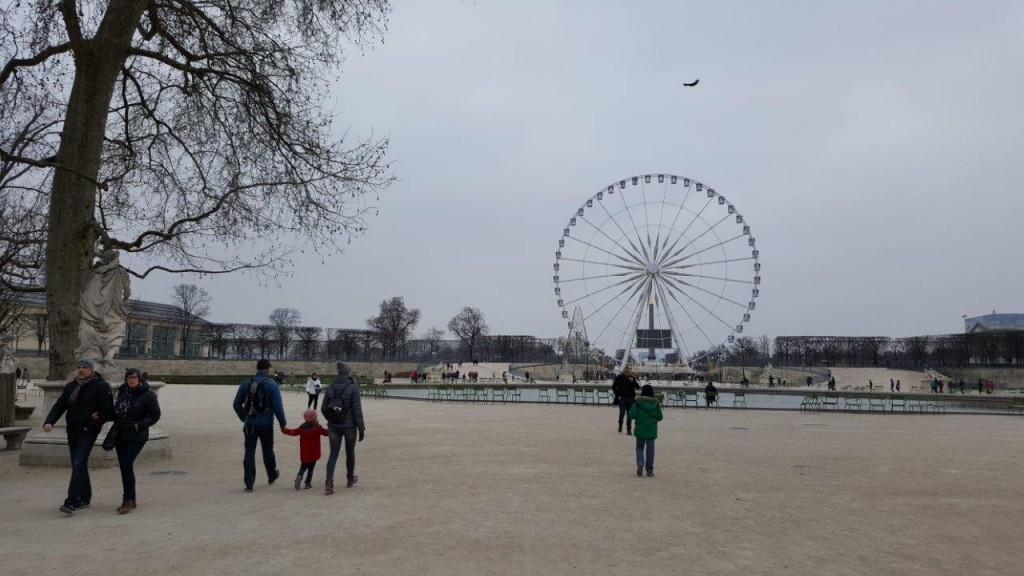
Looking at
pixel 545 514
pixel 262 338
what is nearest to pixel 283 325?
pixel 262 338

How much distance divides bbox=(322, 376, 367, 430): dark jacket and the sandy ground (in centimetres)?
78

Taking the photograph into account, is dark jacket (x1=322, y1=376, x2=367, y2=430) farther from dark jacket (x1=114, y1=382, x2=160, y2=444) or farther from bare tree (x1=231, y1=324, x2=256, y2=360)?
bare tree (x1=231, y1=324, x2=256, y2=360)

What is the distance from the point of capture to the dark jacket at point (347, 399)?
812cm

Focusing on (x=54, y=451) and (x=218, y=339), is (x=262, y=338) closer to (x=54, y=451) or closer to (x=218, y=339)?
(x=218, y=339)

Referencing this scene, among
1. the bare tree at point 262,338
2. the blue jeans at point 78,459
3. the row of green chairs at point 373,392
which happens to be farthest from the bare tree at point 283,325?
the blue jeans at point 78,459

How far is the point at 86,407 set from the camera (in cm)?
692

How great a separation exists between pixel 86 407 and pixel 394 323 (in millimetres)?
93399

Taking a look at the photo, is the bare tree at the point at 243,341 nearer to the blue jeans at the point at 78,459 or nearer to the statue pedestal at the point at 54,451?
the statue pedestal at the point at 54,451

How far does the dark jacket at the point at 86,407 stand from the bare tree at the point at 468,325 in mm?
102327

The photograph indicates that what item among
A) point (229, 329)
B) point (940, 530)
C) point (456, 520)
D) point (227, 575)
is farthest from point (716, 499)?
point (229, 329)

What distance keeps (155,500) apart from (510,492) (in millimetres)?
3880

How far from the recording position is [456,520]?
21.6ft

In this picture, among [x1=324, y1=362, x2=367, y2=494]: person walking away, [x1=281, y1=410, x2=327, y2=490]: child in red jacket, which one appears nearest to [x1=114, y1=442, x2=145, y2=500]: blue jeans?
[x1=281, y1=410, x2=327, y2=490]: child in red jacket

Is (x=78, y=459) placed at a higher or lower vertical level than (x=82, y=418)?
lower
